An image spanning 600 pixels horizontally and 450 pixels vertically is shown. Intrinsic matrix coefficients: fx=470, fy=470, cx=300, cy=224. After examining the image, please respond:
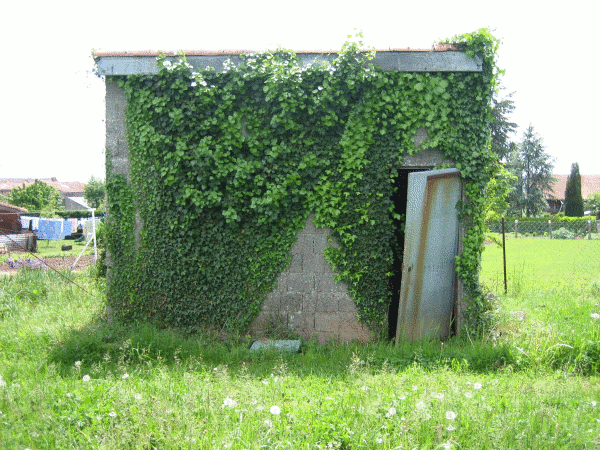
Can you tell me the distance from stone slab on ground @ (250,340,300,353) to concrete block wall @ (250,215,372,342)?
0.41 meters

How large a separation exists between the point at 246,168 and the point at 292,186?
2.11ft

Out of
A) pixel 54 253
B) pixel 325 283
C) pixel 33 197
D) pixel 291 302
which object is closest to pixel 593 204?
pixel 54 253

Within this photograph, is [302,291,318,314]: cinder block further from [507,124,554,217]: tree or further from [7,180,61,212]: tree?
[7,180,61,212]: tree

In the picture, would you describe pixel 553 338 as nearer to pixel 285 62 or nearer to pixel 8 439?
pixel 285 62

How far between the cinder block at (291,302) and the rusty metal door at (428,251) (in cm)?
133

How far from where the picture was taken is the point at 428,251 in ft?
19.6

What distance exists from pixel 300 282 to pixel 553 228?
29.0m

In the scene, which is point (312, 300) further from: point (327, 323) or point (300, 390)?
point (300, 390)

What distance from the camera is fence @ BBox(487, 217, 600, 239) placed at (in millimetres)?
28406

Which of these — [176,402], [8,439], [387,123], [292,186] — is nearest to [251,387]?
[176,402]

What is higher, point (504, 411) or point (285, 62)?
point (285, 62)

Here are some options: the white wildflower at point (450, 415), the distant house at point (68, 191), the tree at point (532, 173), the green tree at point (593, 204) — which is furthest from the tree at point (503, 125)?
the distant house at point (68, 191)

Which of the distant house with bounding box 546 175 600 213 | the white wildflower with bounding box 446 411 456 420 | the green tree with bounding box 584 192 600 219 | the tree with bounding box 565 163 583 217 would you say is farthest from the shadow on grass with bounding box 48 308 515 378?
the distant house with bounding box 546 175 600 213

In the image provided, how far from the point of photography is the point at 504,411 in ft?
10.8
